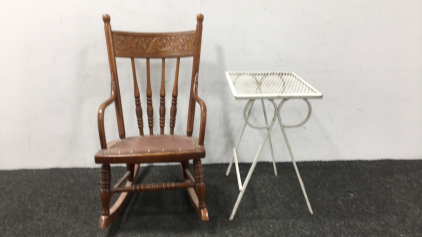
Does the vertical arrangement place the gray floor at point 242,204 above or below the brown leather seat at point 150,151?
below

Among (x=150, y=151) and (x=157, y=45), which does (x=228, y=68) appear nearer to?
(x=157, y=45)

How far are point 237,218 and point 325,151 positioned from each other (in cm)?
89

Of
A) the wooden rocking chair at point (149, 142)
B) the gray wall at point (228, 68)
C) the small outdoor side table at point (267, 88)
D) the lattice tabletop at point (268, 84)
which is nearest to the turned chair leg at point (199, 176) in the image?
the wooden rocking chair at point (149, 142)

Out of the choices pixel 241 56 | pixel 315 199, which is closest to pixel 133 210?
pixel 315 199

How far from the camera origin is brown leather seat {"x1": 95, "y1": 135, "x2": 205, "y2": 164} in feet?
3.30

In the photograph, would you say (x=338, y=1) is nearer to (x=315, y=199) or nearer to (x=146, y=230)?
(x=315, y=199)

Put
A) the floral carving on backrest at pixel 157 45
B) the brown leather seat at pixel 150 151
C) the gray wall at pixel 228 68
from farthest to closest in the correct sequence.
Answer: the gray wall at pixel 228 68 → the floral carving on backrest at pixel 157 45 → the brown leather seat at pixel 150 151

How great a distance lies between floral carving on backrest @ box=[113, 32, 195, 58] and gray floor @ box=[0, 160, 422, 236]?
2.50ft

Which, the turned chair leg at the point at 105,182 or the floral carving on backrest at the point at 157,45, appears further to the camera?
the floral carving on backrest at the point at 157,45

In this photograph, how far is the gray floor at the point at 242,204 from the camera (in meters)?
1.15

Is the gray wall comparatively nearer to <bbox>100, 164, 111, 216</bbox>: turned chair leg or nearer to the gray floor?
the gray floor

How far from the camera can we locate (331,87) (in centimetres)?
163

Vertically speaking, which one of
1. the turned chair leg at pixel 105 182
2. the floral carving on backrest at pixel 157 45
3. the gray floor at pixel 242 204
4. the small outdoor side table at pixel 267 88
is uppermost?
the floral carving on backrest at pixel 157 45

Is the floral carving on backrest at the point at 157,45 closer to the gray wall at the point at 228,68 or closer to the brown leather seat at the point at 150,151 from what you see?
the gray wall at the point at 228,68
